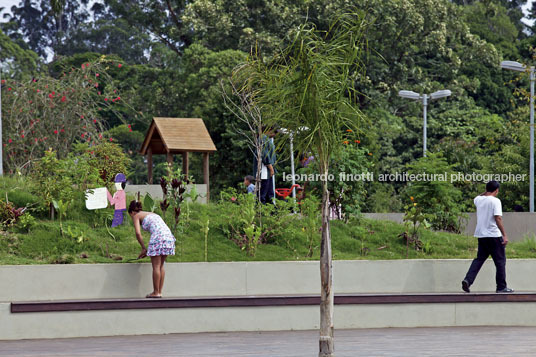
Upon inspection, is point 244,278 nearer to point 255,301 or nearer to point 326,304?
point 255,301

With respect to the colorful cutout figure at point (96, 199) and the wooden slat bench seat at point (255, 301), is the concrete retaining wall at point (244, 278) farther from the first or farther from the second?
the colorful cutout figure at point (96, 199)

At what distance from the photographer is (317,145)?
7883 mm

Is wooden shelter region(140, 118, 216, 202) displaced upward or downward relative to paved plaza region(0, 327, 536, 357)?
upward

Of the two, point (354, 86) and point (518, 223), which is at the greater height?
point (354, 86)

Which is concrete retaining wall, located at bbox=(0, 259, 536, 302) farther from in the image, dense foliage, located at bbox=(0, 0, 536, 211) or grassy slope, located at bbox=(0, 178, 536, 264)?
dense foliage, located at bbox=(0, 0, 536, 211)

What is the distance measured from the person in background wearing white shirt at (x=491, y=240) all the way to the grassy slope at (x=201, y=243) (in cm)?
174

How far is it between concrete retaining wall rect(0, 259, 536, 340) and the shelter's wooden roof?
7.25 meters

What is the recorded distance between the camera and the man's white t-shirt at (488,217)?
38.3ft

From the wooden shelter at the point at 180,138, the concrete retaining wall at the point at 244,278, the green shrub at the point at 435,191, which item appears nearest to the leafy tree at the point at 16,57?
the wooden shelter at the point at 180,138

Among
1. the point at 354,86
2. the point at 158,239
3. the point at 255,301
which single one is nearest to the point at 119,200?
the point at 158,239

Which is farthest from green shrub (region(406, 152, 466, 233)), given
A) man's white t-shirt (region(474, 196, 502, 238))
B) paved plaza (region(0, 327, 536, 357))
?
paved plaza (region(0, 327, 536, 357))

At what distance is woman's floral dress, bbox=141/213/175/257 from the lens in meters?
11.0

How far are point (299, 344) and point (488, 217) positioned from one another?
402 cm

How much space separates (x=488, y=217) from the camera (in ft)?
38.5
